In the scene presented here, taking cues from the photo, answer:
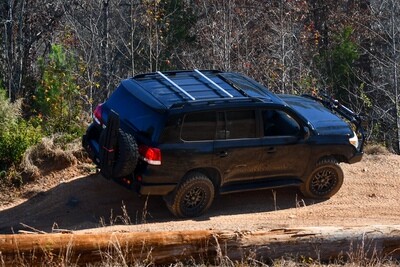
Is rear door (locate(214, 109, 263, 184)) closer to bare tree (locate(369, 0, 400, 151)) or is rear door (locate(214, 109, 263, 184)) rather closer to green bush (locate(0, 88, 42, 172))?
green bush (locate(0, 88, 42, 172))

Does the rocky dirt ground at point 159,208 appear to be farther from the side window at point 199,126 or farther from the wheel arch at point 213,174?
the side window at point 199,126

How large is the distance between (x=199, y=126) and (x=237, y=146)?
0.61 meters

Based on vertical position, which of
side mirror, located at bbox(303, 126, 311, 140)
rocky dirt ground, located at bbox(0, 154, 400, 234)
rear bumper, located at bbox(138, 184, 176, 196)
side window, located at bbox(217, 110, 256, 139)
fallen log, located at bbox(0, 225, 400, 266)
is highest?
side window, located at bbox(217, 110, 256, 139)

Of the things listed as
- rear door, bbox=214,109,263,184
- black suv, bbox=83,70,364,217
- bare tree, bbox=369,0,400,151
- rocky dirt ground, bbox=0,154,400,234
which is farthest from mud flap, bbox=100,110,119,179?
bare tree, bbox=369,0,400,151

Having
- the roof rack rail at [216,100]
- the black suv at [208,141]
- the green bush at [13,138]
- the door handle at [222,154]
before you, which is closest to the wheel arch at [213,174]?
the black suv at [208,141]

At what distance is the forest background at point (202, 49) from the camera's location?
63.7ft

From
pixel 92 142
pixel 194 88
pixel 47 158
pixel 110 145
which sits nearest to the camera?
pixel 110 145

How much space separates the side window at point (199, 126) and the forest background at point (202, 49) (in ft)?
16.1

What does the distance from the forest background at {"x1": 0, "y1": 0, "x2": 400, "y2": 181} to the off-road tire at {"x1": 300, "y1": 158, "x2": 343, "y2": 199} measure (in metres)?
5.08

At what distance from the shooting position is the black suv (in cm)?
1030

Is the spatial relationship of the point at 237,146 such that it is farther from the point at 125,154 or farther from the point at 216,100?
the point at 125,154

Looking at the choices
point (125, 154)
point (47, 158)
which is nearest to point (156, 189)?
point (125, 154)

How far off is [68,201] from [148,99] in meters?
2.00

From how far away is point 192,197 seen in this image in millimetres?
10680
